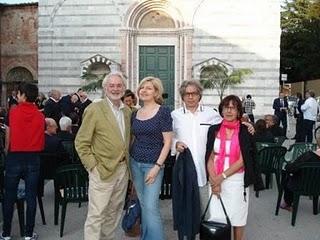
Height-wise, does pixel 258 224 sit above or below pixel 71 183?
below

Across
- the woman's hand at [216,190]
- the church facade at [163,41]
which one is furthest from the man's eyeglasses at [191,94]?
the church facade at [163,41]

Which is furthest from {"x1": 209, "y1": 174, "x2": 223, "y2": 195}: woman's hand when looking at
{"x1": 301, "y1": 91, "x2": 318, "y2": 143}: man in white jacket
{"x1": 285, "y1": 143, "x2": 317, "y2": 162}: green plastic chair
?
{"x1": 301, "y1": 91, "x2": 318, "y2": 143}: man in white jacket

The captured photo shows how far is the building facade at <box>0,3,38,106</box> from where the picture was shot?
27938 mm

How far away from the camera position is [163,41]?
77.0ft

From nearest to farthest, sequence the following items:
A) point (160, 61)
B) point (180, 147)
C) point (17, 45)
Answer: point (180, 147)
point (160, 61)
point (17, 45)

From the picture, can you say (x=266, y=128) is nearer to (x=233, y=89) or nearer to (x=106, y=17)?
(x=233, y=89)

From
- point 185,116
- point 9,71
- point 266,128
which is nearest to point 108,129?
point 185,116

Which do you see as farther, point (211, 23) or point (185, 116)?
point (211, 23)

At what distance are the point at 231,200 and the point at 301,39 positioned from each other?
3758 centimetres

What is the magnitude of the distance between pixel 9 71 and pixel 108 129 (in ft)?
81.9

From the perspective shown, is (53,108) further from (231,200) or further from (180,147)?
(231,200)

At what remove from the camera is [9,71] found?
28438mm

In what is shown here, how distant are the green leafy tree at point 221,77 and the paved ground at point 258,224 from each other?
14485 millimetres

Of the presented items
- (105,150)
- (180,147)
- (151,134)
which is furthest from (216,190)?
(105,150)
